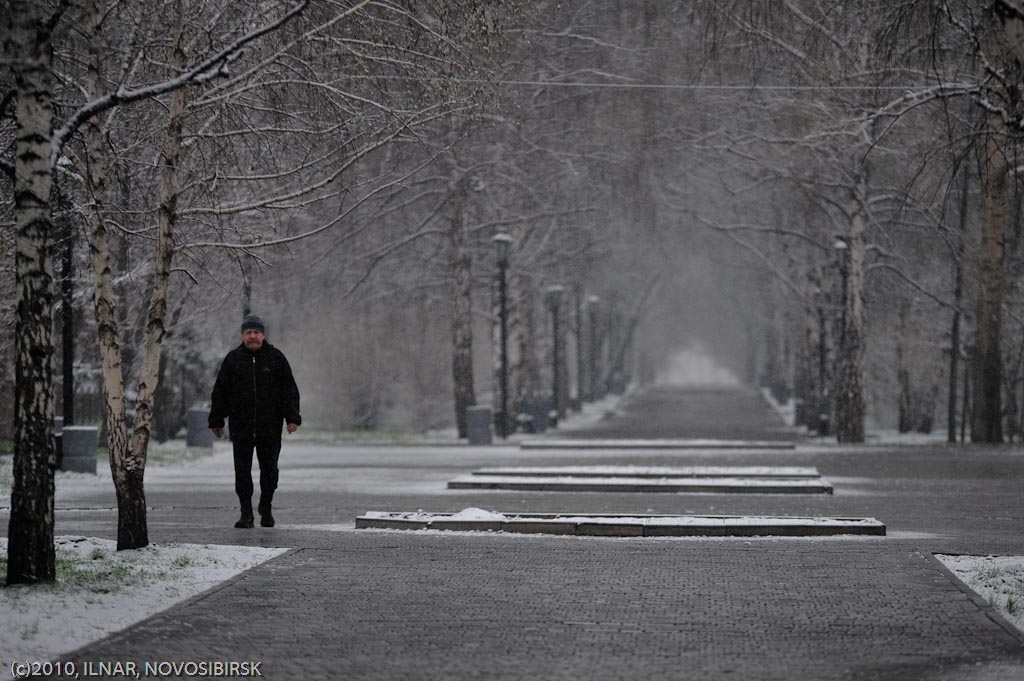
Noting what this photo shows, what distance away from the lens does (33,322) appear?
9.00m

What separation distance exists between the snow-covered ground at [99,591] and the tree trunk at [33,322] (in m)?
0.39

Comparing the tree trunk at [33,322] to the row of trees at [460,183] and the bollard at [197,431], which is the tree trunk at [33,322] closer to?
the row of trees at [460,183]

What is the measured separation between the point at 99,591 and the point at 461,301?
2471cm

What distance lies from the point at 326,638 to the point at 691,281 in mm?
92121

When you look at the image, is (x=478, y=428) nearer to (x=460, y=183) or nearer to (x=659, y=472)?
(x=460, y=183)

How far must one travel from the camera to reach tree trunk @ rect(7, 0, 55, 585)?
895 centimetres

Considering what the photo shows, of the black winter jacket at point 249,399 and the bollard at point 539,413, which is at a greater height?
the black winter jacket at point 249,399

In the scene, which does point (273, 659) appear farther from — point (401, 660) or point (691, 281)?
point (691, 281)

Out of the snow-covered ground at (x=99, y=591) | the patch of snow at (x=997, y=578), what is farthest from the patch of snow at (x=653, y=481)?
the snow-covered ground at (x=99, y=591)

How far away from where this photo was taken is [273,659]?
7359 millimetres

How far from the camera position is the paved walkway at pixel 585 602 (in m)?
7.32

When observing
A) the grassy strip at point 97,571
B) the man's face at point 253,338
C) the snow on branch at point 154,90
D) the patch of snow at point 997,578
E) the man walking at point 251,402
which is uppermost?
the snow on branch at point 154,90

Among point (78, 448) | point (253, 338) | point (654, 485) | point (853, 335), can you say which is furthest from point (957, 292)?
point (253, 338)

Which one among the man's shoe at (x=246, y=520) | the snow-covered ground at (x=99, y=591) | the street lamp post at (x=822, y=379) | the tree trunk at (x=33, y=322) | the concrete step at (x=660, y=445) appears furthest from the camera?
the street lamp post at (x=822, y=379)
